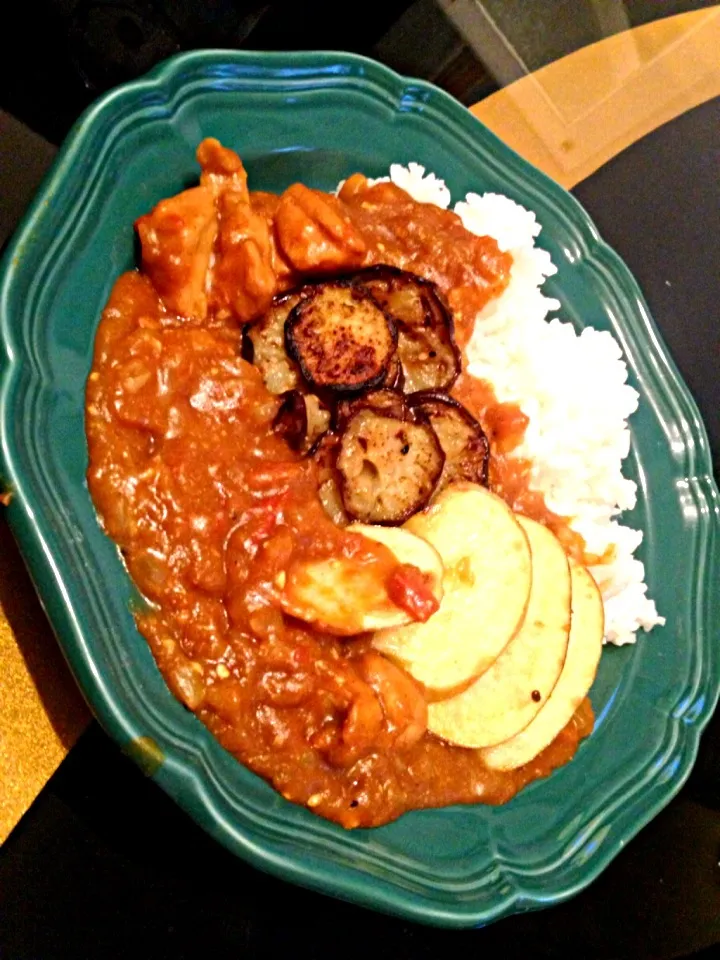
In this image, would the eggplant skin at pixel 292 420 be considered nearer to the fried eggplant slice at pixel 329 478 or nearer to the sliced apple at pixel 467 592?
the fried eggplant slice at pixel 329 478

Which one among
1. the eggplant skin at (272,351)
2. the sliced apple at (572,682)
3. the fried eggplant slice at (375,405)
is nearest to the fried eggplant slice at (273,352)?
the eggplant skin at (272,351)

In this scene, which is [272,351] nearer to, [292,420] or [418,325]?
[292,420]

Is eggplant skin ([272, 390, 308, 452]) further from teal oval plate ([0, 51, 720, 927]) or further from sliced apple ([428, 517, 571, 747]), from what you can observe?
sliced apple ([428, 517, 571, 747])

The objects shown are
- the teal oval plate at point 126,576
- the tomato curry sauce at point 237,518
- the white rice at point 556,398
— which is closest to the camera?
the teal oval plate at point 126,576

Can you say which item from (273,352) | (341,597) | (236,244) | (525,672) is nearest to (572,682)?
(525,672)

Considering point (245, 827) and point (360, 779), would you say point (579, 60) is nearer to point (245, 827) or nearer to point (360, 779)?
point (360, 779)

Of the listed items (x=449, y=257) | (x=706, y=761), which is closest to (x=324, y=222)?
(x=449, y=257)
